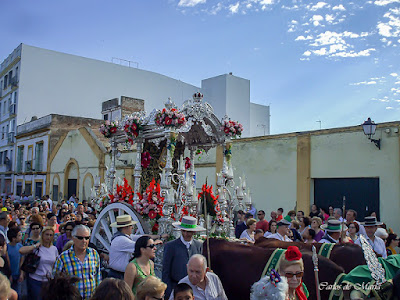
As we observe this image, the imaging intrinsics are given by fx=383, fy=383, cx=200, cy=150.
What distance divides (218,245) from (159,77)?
3080cm

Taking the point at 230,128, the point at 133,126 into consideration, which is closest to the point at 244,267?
the point at 230,128

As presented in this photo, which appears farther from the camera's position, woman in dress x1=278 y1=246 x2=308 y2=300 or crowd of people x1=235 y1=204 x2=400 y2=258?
crowd of people x1=235 y1=204 x2=400 y2=258

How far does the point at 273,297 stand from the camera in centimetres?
286

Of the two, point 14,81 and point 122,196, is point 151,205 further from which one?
point 14,81

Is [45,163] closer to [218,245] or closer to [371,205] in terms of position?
[371,205]

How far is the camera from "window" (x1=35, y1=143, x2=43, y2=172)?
1110 inches

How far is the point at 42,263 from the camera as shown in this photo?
5230 mm

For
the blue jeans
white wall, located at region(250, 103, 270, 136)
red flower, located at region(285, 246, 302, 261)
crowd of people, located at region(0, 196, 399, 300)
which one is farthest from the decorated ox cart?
white wall, located at region(250, 103, 270, 136)

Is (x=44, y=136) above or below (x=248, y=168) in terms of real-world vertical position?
above

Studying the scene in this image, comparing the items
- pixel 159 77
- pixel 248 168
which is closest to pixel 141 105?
pixel 159 77

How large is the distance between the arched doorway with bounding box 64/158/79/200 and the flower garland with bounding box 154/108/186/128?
705 inches

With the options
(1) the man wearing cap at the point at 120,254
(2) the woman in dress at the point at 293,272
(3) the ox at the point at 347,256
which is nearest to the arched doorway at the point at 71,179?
(1) the man wearing cap at the point at 120,254

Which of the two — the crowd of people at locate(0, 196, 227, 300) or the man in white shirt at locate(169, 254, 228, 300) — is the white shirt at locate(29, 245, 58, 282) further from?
the man in white shirt at locate(169, 254, 228, 300)

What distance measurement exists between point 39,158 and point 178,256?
26.4 metres
